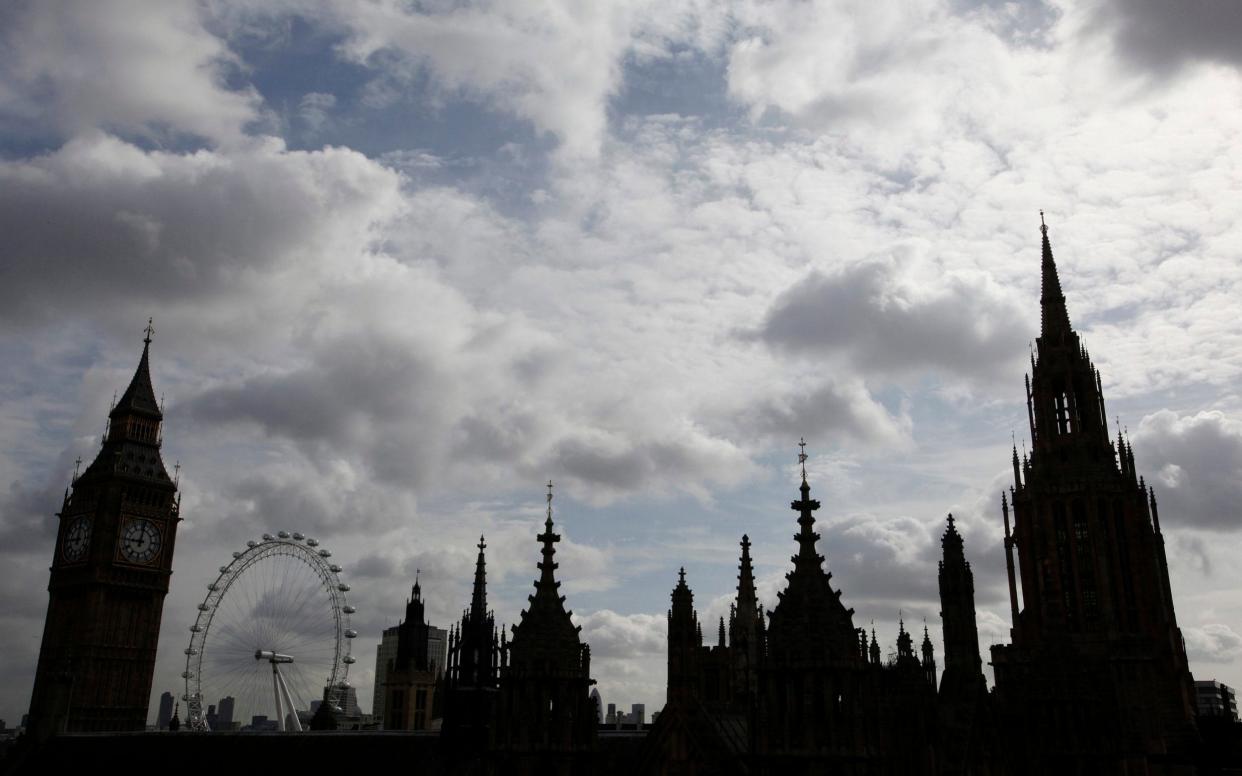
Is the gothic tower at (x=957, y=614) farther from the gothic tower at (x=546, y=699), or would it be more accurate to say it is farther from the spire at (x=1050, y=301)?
the spire at (x=1050, y=301)

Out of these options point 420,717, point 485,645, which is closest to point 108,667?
point 420,717

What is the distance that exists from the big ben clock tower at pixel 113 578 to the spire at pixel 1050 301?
117 m

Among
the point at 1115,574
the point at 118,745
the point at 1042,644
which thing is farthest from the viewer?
the point at 1115,574

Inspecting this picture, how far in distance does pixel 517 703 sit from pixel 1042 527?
79604 mm

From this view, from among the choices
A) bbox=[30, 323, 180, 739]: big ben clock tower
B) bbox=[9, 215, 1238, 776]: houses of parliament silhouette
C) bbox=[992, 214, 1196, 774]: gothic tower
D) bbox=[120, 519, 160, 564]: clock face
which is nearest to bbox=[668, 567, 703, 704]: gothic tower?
bbox=[9, 215, 1238, 776]: houses of parliament silhouette

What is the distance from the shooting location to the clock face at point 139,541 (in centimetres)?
13725

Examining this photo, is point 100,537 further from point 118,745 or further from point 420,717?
point 118,745

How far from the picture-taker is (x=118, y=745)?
76188mm

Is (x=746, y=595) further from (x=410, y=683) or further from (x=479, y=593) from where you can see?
(x=410, y=683)

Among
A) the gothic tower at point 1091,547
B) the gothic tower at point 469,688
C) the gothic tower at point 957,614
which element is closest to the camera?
the gothic tower at point 957,614

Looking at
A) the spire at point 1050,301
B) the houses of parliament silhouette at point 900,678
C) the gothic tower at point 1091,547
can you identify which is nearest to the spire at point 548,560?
the houses of parliament silhouette at point 900,678

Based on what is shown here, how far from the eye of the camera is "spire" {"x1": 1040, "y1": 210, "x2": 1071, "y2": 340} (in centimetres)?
11275

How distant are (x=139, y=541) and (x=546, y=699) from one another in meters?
122

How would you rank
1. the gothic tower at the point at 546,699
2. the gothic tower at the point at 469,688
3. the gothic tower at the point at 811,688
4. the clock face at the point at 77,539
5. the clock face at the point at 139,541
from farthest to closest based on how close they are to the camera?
the clock face at the point at 139,541 < the clock face at the point at 77,539 < the gothic tower at the point at 469,688 < the gothic tower at the point at 546,699 < the gothic tower at the point at 811,688
